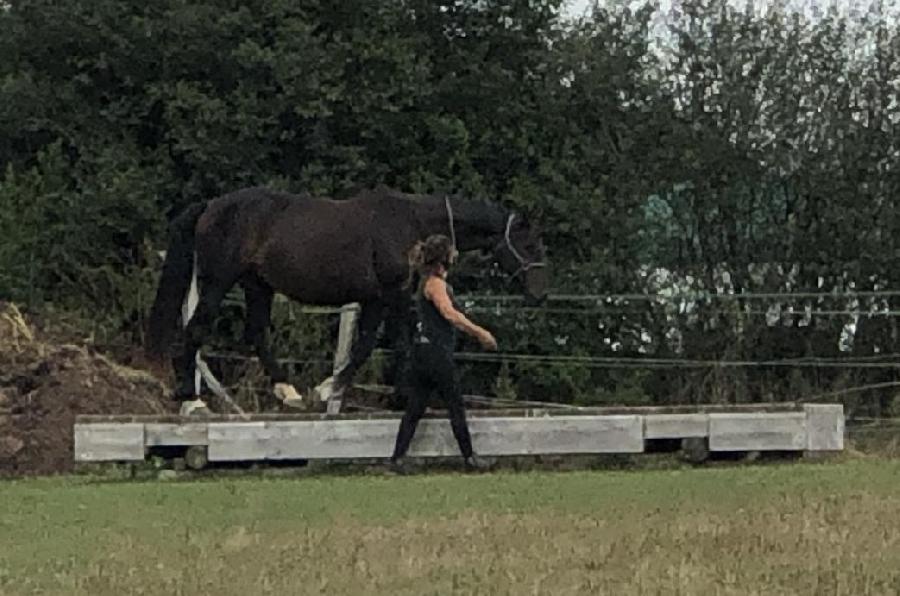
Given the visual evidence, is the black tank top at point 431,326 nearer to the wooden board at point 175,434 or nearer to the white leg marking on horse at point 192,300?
the wooden board at point 175,434

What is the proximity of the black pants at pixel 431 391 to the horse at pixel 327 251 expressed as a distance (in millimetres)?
1504

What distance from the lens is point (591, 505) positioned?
963cm

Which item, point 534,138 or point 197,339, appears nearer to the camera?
point 197,339

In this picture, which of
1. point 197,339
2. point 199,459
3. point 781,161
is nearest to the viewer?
point 199,459

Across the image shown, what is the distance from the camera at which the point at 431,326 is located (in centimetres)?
1160

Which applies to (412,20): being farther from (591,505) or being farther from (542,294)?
(591,505)

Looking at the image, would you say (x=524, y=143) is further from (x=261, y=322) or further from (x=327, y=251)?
A: (x=327, y=251)

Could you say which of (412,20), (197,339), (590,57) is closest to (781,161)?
(590,57)

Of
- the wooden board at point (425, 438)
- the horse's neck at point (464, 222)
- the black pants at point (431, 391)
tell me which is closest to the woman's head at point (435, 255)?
the black pants at point (431, 391)

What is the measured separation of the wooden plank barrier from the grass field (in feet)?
2.08

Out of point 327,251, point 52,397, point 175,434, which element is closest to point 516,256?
point 327,251

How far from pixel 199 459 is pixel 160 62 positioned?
8261 mm

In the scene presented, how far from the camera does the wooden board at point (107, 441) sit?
12211 mm

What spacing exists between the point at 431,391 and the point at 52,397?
12.2 feet
